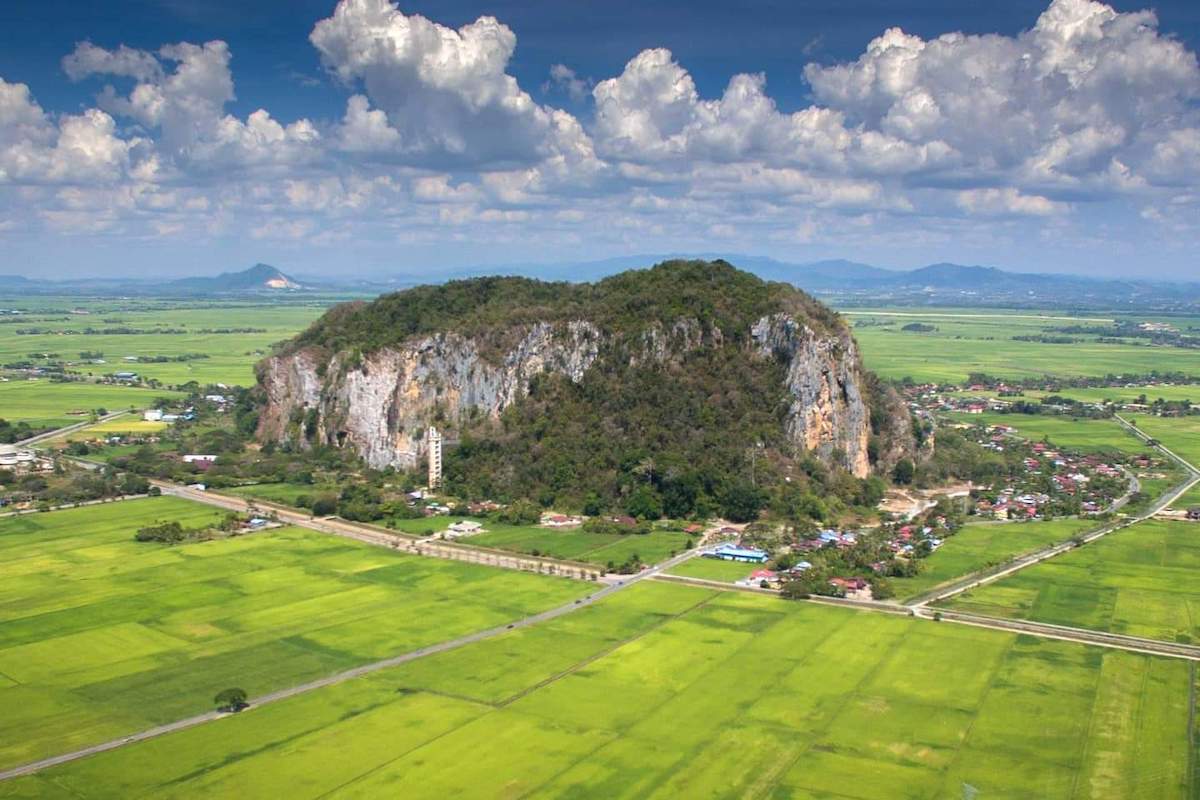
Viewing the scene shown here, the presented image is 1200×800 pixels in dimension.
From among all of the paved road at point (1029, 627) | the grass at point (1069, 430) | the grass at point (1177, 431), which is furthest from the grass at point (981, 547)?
Answer: the grass at point (1069, 430)

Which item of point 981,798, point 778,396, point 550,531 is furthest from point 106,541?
point 981,798

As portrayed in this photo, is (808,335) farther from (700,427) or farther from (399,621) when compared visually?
(399,621)

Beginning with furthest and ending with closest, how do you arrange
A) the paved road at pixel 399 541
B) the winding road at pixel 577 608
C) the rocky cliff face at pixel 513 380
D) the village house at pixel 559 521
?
1. the rocky cliff face at pixel 513 380
2. the village house at pixel 559 521
3. the paved road at pixel 399 541
4. the winding road at pixel 577 608

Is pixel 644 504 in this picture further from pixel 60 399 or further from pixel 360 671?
pixel 60 399

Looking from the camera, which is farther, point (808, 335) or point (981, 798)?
point (808, 335)

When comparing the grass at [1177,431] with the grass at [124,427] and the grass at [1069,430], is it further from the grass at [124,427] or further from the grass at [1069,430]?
the grass at [124,427]

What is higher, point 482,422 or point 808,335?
point 808,335

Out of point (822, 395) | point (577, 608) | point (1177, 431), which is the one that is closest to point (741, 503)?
point (822, 395)
